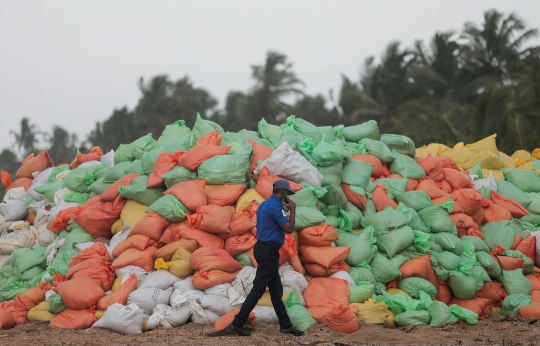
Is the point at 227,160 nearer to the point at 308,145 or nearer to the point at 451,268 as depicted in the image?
the point at 308,145

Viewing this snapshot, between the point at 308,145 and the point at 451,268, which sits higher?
the point at 308,145

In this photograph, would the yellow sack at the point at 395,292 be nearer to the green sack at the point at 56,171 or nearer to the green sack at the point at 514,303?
the green sack at the point at 514,303

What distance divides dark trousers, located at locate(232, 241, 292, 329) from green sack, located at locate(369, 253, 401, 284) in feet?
4.21

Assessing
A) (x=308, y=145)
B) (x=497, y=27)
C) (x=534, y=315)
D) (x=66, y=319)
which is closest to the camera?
(x=66, y=319)

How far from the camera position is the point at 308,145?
22.5 feet

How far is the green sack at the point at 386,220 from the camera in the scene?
6.61 meters

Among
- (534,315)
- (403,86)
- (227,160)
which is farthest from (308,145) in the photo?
(403,86)

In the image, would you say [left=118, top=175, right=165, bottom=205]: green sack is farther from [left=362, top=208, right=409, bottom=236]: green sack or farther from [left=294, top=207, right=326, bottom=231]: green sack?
[left=362, top=208, right=409, bottom=236]: green sack

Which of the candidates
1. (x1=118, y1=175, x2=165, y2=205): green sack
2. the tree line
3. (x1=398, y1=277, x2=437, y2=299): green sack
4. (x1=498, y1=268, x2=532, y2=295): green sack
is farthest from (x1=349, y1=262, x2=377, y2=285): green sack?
the tree line

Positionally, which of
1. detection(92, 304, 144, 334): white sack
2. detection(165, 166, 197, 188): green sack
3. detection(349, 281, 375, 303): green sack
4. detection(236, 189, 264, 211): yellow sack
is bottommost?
detection(92, 304, 144, 334): white sack

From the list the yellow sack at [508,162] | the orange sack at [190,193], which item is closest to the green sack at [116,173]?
the orange sack at [190,193]

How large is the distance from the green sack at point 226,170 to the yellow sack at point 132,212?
0.68 meters

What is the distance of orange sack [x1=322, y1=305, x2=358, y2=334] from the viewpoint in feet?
18.0

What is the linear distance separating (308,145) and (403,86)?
1831cm
